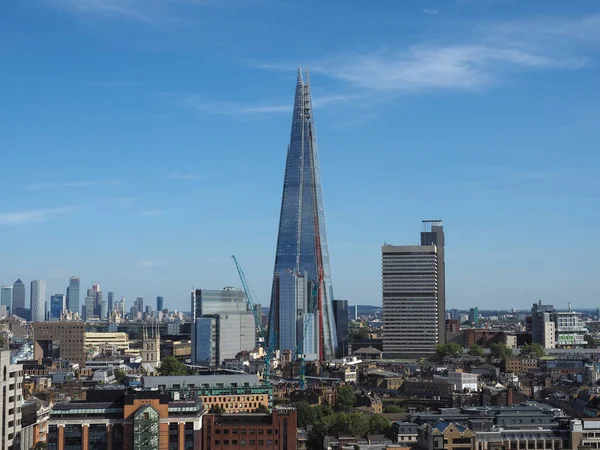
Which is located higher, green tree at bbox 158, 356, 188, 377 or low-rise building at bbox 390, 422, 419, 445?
green tree at bbox 158, 356, 188, 377

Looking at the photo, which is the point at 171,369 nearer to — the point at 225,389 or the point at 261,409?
the point at 225,389

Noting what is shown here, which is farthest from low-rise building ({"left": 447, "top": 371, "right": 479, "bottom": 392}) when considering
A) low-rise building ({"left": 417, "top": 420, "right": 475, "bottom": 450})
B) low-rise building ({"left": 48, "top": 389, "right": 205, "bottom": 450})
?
low-rise building ({"left": 48, "top": 389, "right": 205, "bottom": 450})

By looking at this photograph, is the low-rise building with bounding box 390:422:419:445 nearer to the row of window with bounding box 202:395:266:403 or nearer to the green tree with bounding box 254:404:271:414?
the green tree with bounding box 254:404:271:414

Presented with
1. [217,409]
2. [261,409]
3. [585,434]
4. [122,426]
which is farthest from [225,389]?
[585,434]

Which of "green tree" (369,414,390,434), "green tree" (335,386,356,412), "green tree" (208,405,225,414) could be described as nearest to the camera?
"green tree" (369,414,390,434)

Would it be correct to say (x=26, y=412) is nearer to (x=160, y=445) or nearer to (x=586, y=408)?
(x=160, y=445)

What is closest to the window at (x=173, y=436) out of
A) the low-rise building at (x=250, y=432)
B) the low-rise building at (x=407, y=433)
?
the low-rise building at (x=250, y=432)
